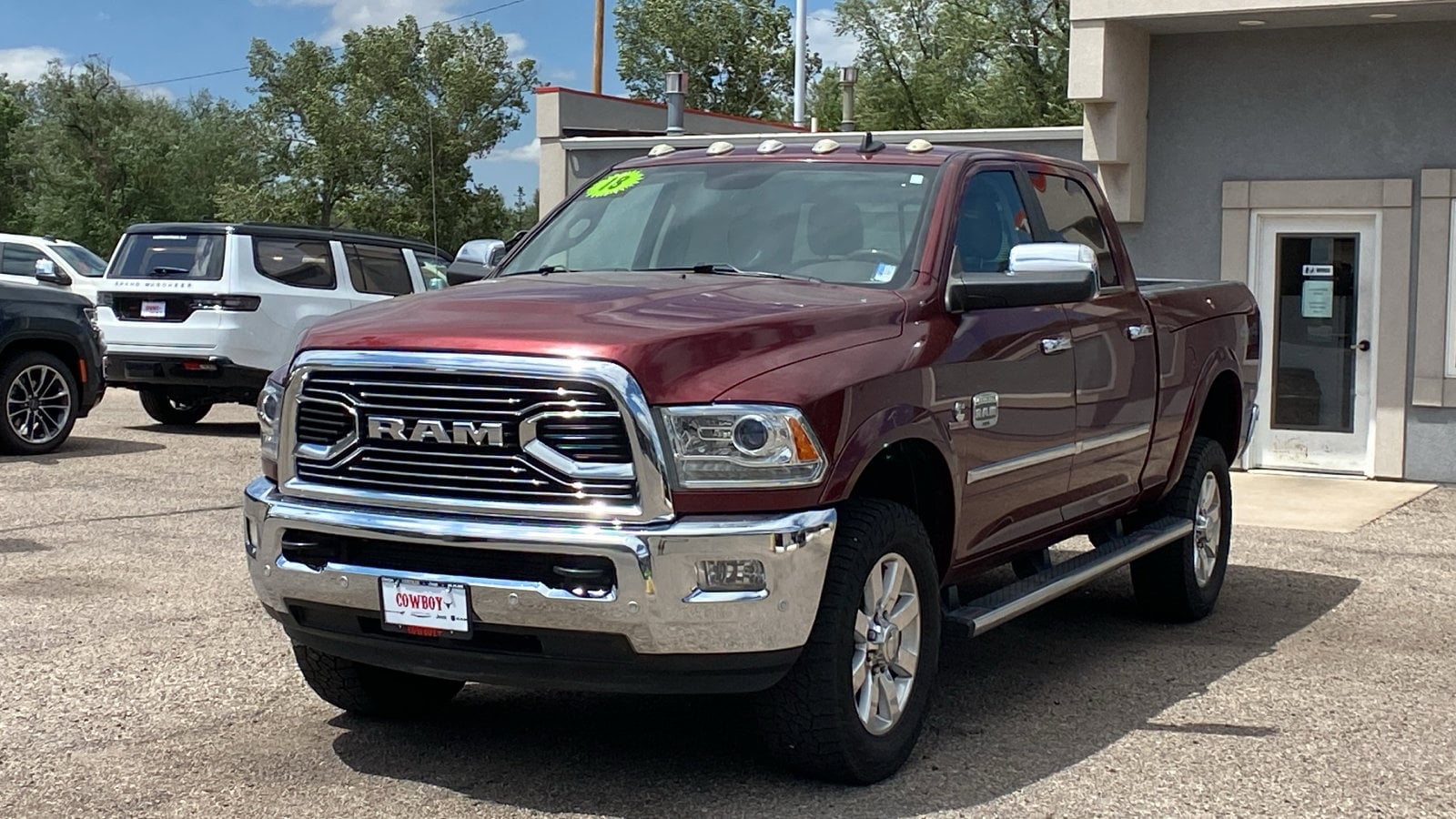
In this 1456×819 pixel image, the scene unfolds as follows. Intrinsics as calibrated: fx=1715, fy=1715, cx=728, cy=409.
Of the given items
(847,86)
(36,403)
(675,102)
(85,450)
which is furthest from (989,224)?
(847,86)

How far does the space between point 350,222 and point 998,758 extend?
5348cm

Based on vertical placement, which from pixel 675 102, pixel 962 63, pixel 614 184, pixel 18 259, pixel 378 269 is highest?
pixel 962 63

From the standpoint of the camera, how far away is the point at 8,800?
5.01 m

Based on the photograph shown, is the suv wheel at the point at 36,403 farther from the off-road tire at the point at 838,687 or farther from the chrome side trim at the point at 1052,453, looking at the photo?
the off-road tire at the point at 838,687

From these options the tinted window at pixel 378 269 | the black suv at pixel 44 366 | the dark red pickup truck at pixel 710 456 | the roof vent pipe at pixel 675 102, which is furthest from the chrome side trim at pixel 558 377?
the roof vent pipe at pixel 675 102

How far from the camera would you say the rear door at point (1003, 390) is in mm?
5723

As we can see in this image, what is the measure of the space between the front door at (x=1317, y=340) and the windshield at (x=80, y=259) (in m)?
14.5

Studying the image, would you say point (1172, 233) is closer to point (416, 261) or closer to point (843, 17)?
point (416, 261)

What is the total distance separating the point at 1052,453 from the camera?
6.33m

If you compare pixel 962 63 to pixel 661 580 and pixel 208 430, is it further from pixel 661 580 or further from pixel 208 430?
pixel 661 580

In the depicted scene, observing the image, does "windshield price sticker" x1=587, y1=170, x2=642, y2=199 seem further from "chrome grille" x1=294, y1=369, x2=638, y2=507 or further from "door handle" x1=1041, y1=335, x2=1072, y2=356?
"chrome grille" x1=294, y1=369, x2=638, y2=507

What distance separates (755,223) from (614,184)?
0.82 meters

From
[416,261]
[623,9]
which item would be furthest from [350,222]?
[416,261]

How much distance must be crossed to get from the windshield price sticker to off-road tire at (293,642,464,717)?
2.02m
